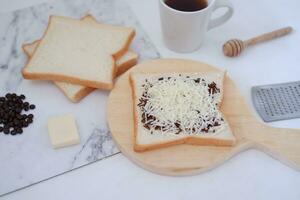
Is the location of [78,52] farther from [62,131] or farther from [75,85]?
[62,131]

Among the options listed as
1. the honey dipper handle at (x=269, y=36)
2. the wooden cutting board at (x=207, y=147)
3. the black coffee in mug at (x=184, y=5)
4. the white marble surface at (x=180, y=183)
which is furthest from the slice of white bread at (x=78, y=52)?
the honey dipper handle at (x=269, y=36)

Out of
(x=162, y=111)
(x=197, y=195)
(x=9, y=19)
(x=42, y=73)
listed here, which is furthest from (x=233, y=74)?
(x=9, y=19)

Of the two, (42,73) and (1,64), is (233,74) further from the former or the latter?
(1,64)

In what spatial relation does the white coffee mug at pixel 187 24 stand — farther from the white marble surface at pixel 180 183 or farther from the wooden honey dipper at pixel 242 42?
the white marble surface at pixel 180 183

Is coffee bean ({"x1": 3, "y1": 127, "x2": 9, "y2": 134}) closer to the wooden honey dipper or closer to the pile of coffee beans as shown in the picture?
the pile of coffee beans

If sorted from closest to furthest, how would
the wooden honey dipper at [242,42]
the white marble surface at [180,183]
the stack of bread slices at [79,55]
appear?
the white marble surface at [180,183] → the stack of bread slices at [79,55] → the wooden honey dipper at [242,42]

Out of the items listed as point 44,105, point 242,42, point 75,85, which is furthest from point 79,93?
point 242,42
